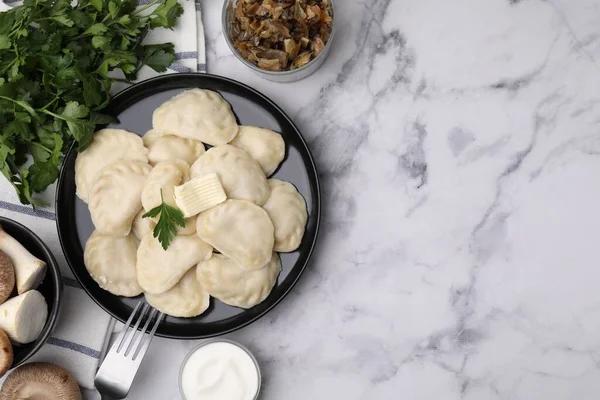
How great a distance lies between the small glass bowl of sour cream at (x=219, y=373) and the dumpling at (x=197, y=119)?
0.56 m

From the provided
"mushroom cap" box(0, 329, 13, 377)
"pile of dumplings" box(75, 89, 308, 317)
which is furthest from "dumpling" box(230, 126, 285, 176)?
"mushroom cap" box(0, 329, 13, 377)

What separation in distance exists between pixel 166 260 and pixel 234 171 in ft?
0.94

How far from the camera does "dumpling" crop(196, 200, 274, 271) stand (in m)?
1.67

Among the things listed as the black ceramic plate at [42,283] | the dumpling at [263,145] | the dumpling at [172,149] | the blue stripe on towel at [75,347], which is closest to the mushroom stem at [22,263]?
the black ceramic plate at [42,283]

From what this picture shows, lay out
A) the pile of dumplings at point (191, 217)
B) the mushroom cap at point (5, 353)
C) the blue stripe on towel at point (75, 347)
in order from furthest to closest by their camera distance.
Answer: the blue stripe on towel at point (75, 347) → the pile of dumplings at point (191, 217) → the mushroom cap at point (5, 353)

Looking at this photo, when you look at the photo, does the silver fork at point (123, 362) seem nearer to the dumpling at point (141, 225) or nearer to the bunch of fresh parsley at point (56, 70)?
the dumpling at point (141, 225)

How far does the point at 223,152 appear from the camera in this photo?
67.7 inches

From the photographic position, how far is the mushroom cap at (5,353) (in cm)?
158

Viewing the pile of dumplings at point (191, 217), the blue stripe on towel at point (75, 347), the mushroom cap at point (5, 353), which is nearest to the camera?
the mushroom cap at point (5, 353)

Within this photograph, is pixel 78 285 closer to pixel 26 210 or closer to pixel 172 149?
pixel 26 210

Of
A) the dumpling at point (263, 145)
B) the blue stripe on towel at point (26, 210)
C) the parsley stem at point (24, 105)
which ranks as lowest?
the blue stripe on towel at point (26, 210)

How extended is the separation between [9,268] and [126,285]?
0.29 m

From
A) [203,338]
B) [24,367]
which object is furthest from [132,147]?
[24,367]

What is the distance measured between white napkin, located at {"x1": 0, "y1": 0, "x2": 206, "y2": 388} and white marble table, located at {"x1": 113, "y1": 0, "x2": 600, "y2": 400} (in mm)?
165
